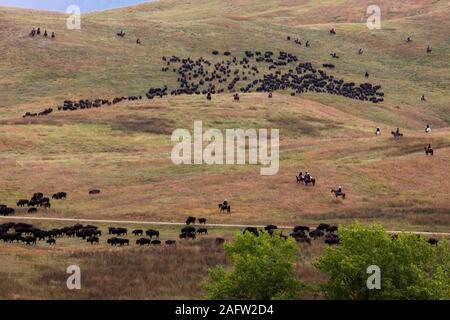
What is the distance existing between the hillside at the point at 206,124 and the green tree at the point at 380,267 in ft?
112

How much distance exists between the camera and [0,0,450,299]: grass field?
5916cm

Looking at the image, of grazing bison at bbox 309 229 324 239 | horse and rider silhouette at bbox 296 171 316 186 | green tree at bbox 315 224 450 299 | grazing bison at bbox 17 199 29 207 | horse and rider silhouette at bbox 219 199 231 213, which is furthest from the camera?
horse and rider silhouette at bbox 296 171 316 186

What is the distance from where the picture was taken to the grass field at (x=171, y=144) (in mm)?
59156

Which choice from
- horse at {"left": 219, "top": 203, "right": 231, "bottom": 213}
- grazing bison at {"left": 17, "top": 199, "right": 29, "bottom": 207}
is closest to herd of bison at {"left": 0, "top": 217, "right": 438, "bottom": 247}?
horse at {"left": 219, "top": 203, "right": 231, "bottom": 213}

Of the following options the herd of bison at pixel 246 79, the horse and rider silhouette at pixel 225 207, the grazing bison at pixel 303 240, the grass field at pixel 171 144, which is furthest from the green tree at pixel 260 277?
the herd of bison at pixel 246 79

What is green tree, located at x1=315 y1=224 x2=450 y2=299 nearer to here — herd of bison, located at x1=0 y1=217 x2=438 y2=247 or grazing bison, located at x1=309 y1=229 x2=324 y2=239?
herd of bison, located at x1=0 y1=217 x2=438 y2=247

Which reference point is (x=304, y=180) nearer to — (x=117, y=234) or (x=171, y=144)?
(x=117, y=234)

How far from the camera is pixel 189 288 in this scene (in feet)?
153

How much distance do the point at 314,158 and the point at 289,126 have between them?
104ft

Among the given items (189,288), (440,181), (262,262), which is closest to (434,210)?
(440,181)

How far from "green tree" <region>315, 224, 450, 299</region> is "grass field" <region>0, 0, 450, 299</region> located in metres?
10.7

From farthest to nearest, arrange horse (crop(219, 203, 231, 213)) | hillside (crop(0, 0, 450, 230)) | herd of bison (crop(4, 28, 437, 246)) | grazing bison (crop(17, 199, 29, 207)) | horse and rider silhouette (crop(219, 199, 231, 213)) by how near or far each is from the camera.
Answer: herd of bison (crop(4, 28, 437, 246)) < hillside (crop(0, 0, 450, 230)) < grazing bison (crop(17, 199, 29, 207)) < horse and rider silhouette (crop(219, 199, 231, 213)) < horse (crop(219, 203, 231, 213))
